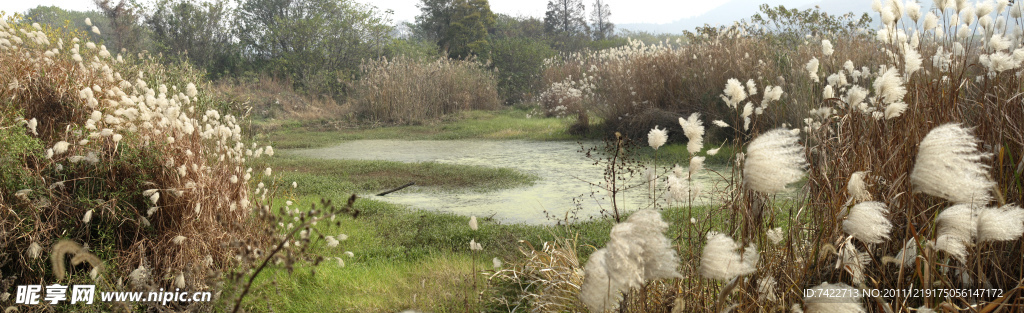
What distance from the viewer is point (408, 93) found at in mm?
14281

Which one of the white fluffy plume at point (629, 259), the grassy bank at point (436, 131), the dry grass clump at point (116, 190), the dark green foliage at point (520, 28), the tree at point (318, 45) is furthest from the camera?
the dark green foliage at point (520, 28)

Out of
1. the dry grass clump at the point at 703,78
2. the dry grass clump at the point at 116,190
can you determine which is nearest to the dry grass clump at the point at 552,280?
the dry grass clump at the point at 116,190

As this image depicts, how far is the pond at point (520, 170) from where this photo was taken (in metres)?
5.29

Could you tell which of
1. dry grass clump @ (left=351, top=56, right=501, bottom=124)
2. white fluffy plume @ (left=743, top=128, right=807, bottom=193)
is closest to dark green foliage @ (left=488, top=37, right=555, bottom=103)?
dry grass clump @ (left=351, top=56, right=501, bottom=124)

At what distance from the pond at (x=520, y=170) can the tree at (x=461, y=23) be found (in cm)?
1707

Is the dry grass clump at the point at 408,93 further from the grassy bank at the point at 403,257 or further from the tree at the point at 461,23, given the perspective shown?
the tree at the point at 461,23

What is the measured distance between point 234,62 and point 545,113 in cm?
1397

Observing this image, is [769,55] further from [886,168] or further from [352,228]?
[886,168]

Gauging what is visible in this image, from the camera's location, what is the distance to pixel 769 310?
1.99m

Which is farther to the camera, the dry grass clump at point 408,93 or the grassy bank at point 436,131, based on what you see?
the dry grass clump at point 408,93

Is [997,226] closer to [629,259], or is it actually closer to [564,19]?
[629,259]

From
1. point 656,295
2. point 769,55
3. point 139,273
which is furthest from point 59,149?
point 769,55

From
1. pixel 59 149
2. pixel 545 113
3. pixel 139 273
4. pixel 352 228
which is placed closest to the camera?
pixel 139 273

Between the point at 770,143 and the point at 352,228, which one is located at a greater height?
the point at 770,143
